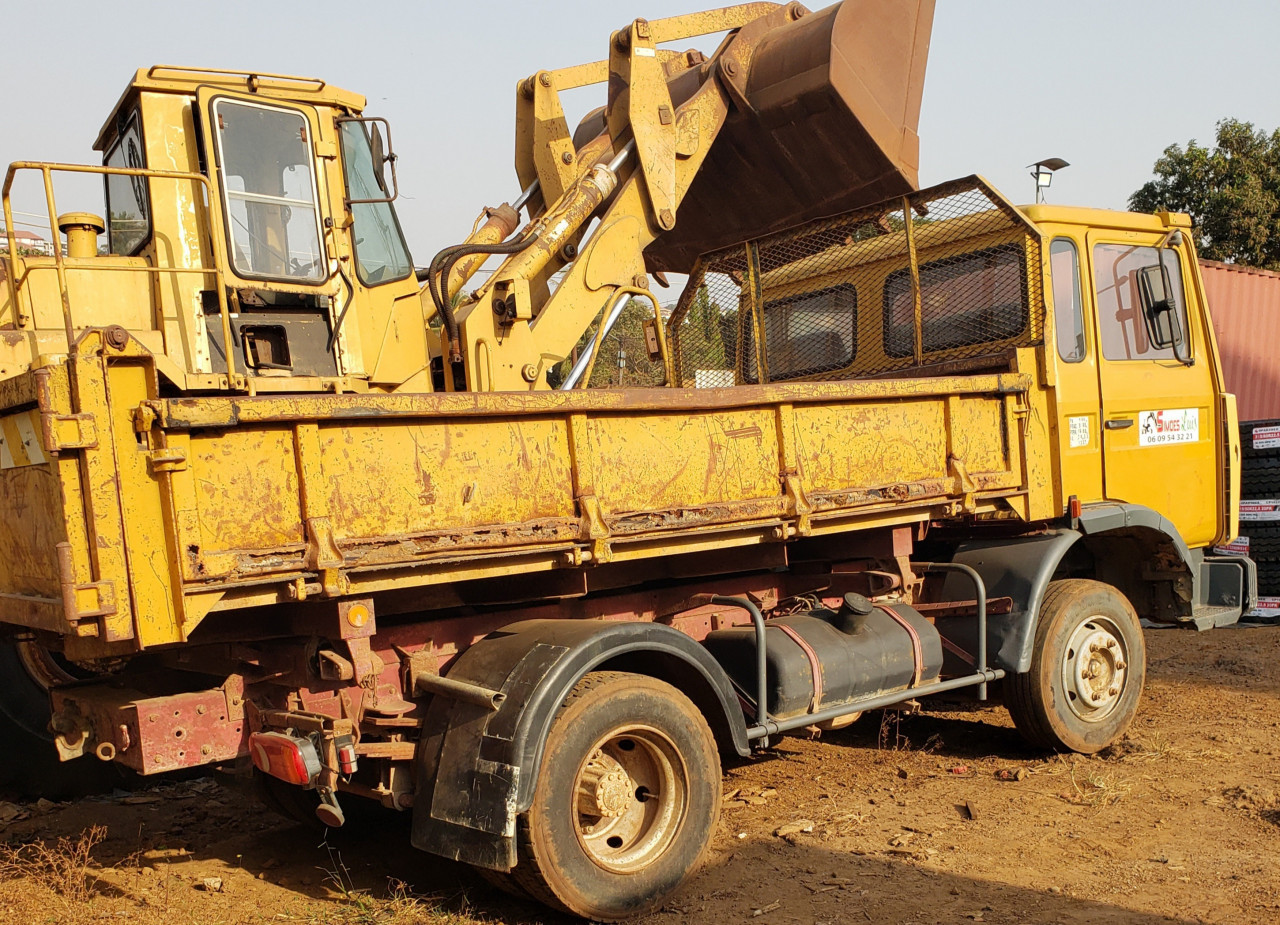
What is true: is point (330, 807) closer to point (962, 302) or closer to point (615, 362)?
point (962, 302)

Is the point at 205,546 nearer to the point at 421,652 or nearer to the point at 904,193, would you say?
the point at 421,652

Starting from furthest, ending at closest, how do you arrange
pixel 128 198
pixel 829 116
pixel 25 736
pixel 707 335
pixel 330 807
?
1. pixel 707 335
2. pixel 829 116
3. pixel 128 198
4. pixel 25 736
5. pixel 330 807

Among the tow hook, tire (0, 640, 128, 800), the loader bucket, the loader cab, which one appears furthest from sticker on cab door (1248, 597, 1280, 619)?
tire (0, 640, 128, 800)

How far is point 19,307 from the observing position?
498 cm

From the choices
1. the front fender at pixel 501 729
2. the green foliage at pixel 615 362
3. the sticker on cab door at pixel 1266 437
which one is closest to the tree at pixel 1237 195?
the sticker on cab door at pixel 1266 437

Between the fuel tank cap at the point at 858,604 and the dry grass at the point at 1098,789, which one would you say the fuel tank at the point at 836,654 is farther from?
the dry grass at the point at 1098,789

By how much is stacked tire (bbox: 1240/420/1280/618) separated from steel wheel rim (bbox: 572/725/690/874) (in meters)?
7.04

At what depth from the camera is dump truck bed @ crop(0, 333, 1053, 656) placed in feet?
Result: 10.1

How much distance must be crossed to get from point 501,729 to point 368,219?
10.6 ft

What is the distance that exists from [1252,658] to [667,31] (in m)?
6.20

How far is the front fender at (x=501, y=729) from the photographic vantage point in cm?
349

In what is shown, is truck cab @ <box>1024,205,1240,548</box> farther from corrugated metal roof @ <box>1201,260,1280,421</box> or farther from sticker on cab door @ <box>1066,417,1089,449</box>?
corrugated metal roof @ <box>1201,260,1280,421</box>

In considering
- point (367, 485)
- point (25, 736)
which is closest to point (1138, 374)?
point (367, 485)

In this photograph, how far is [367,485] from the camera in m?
3.49
